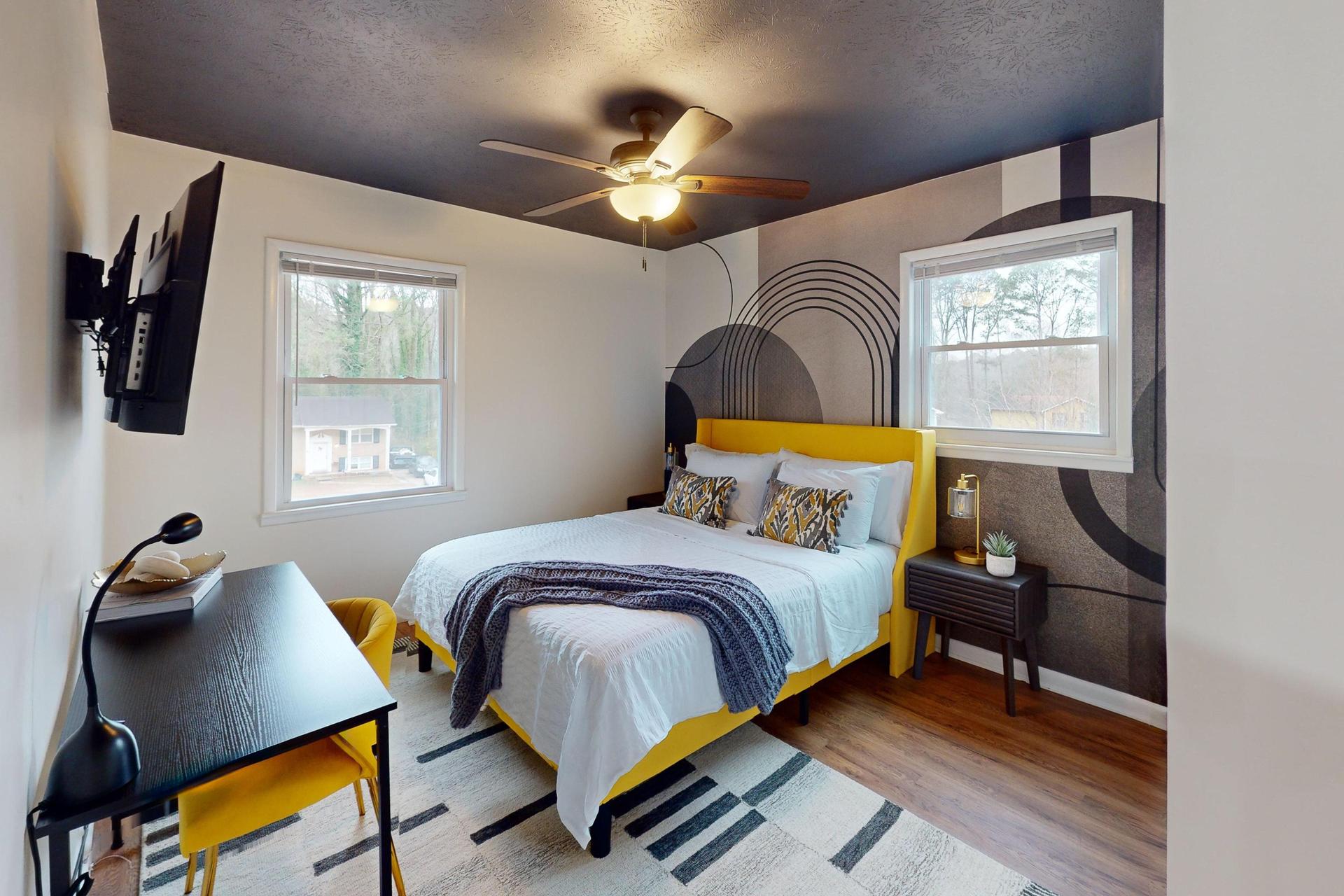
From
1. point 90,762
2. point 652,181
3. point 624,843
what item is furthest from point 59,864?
point 652,181

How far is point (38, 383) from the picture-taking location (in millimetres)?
1074

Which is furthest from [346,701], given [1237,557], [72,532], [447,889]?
[1237,557]

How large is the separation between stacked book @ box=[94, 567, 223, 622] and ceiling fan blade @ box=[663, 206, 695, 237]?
2299 millimetres

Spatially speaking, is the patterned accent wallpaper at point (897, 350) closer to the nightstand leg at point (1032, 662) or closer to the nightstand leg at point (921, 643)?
the nightstand leg at point (1032, 662)

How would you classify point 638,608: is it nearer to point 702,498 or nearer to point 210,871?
point 210,871

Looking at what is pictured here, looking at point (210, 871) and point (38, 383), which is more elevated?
point (38, 383)

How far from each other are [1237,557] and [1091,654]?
9.88ft

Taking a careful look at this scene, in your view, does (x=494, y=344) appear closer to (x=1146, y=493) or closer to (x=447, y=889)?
(x=447, y=889)

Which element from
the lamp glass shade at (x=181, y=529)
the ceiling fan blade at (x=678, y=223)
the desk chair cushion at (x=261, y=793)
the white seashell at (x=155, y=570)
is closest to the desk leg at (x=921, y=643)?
the ceiling fan blade at (x=678, y=223)

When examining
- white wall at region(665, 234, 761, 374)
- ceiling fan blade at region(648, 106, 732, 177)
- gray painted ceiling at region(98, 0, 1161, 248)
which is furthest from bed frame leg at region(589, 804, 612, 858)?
white wall at region(665, 234, 761, 374)

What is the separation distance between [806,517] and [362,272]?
9.27ft

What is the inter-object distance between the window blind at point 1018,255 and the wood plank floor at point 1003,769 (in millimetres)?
2084

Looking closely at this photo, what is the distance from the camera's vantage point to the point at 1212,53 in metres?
0.38

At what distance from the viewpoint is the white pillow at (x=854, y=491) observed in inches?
119
